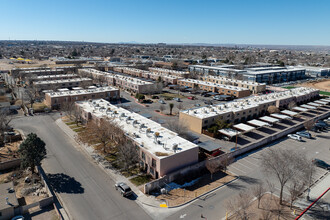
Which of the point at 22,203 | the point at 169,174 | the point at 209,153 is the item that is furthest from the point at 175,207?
the point at 22,203

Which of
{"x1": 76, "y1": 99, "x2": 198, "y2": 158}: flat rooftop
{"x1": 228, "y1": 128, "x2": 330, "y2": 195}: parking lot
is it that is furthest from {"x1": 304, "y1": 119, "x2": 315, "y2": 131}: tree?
{"x1": 76, "y1": 99, "x2": 198, "y2": 158}: flat rooftop

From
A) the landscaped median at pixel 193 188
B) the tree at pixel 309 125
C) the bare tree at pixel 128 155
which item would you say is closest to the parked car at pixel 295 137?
the tree at pixel 309 125

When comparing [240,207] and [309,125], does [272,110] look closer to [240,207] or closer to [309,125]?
[309,125]

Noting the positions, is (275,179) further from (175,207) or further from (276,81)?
(276,81)

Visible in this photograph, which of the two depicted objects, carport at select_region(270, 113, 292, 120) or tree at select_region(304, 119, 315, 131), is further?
carport at select_region(270, 113, 292, 120)

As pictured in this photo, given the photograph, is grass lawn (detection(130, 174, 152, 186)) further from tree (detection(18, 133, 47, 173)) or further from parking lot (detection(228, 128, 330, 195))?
tree (detection(18, 133, 47, 173))

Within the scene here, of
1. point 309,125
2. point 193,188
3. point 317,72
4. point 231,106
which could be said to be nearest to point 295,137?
point 309,125
